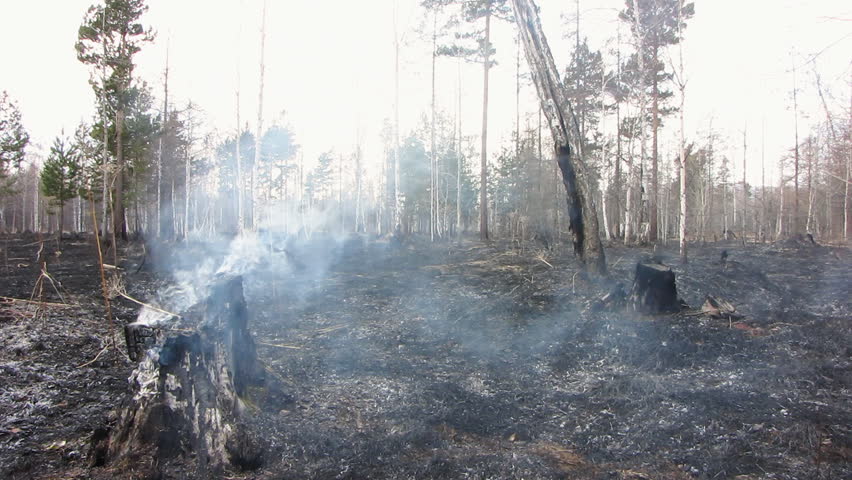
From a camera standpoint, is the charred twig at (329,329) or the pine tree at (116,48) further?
the pine tree at (116,48)

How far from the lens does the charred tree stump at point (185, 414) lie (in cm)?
320

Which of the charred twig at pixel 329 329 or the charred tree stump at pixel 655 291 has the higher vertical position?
the charred tree stump at pixel 655 291

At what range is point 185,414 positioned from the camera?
11.1 ft

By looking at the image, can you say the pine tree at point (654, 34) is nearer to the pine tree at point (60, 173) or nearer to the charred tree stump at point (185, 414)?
the charred tree stump at point (185, 414)

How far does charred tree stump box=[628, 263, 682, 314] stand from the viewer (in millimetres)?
6453

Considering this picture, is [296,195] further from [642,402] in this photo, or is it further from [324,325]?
[642,402]

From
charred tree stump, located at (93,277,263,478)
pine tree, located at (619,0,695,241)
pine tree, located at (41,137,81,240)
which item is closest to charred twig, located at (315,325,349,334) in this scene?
charred tree stump, located at (93,277,263,478)

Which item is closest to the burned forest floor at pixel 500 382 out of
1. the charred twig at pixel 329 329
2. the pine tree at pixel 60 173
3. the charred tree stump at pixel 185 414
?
the charred twig at pixel 329 329

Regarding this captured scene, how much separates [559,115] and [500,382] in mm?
5104

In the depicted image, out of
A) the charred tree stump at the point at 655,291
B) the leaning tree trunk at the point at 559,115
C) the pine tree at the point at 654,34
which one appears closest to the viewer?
the charred tree stump at the point at 655,291

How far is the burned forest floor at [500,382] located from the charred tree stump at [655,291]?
0.21m

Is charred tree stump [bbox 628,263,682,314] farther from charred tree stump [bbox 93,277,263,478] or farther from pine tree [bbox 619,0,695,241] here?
pine tree [bbox 619,0,695,241]

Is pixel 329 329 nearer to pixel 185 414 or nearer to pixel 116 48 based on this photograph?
pixel 185 414

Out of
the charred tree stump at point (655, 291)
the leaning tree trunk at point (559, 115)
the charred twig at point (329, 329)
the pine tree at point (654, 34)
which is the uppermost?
the pine tree at point (654, 34)
